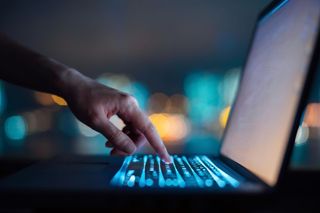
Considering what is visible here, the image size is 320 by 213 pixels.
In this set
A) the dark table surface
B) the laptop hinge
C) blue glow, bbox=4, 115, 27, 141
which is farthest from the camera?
blue glow, bbox=4, 115, 27, 141

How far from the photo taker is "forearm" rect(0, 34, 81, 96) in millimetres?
707

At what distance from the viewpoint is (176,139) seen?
616 centimetres

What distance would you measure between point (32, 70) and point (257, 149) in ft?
1.35

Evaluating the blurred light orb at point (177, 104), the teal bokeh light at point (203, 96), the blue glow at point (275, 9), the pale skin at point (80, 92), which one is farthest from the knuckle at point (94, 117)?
→ the blurred light orb at point (177, 104)

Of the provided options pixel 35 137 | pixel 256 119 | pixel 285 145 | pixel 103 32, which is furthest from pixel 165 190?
pixel 35 137

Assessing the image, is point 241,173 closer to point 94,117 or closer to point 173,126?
point 94,117

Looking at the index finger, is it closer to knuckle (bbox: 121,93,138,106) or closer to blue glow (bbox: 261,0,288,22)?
knuckle (bbox: 121,93,138,106)

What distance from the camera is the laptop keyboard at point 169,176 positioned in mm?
502

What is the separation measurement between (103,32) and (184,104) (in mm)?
1641

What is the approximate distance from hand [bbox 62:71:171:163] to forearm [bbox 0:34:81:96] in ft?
0.04

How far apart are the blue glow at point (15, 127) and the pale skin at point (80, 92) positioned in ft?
16.7

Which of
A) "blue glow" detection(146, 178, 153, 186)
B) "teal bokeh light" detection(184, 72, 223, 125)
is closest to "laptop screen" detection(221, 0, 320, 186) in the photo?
"blue glow" detection(146, 178, 153, 186)

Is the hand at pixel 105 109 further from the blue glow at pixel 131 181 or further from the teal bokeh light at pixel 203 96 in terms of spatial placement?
the teal bokeh light at pixel 203 96

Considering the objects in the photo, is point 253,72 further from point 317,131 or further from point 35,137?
point 35,137
